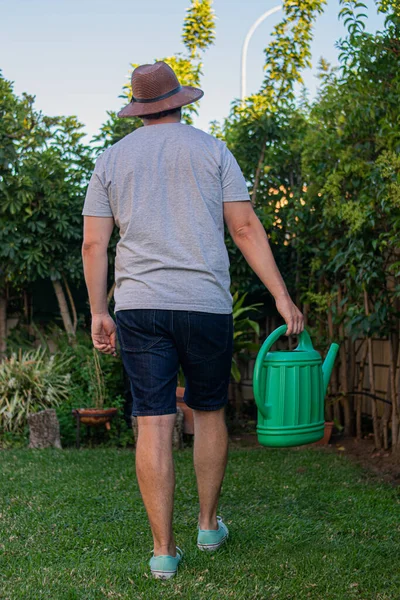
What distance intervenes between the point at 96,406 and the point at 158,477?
12.2 ft

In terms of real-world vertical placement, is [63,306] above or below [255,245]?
below

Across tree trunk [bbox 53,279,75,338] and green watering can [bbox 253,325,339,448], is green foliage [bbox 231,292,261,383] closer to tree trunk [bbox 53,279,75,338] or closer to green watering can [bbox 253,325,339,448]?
tree trunk [bbox 53,279,75,338]

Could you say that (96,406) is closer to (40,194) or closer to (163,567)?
(40,194)

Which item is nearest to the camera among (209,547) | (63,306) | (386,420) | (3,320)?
(209,547)

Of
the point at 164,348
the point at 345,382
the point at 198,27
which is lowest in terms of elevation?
the point at 345,382

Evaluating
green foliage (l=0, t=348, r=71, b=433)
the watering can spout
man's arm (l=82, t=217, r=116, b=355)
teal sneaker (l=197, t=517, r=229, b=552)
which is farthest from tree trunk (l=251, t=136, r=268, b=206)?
teal sneaker (l=197, t=517, r=229, b=552)

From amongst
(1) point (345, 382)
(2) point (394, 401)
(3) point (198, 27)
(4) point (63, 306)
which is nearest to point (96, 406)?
(4) point (63, 306)

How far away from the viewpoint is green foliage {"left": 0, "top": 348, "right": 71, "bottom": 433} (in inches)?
227

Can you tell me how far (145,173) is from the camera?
7.90 ft

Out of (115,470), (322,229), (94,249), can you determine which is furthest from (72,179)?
(94,249)

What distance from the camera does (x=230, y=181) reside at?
2486 millimetres

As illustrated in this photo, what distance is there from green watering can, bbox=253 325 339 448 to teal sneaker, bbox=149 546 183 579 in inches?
20.3

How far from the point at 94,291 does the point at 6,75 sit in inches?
179

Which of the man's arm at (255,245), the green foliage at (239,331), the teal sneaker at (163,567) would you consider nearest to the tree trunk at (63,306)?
the green foliage at (239,331)
